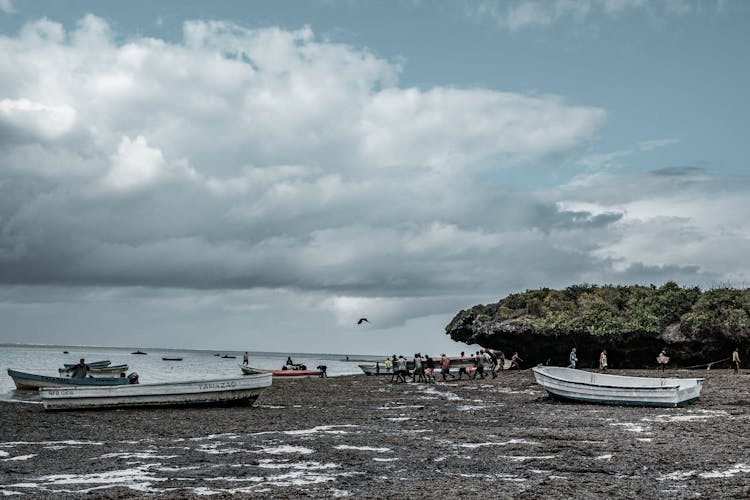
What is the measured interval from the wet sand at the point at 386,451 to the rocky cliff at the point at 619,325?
24.9 metres

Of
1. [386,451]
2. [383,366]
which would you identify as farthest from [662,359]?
[386,451]

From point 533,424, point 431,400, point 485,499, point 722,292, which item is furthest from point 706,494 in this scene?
point 722,292

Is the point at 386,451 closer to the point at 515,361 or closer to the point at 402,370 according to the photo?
the point at 402,370

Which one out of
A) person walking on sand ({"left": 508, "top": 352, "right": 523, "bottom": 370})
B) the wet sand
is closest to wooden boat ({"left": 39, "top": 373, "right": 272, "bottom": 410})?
the wet sand

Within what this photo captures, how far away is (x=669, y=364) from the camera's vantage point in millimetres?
57438

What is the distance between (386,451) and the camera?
18.2 metres

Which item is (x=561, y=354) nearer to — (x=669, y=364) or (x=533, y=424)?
(x=669, y=364)

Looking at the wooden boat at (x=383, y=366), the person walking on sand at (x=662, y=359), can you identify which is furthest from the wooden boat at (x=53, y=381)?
the person walking on sand at (x=662, y=359)

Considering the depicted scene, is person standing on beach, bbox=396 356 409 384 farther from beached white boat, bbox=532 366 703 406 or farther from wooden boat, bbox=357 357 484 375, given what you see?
beached white boat, bbox=532 366 703 406

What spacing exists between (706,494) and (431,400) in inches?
888

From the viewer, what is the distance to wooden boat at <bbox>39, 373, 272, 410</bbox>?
30781mm

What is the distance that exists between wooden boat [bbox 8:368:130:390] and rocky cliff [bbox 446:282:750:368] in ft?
118

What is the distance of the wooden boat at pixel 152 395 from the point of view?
30781mm

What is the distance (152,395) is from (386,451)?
16.1 m
